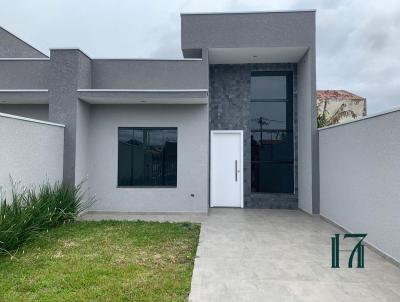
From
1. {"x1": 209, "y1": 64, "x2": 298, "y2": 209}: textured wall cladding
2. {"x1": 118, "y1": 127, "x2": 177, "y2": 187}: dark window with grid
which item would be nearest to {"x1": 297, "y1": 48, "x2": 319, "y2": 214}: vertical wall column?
{"x1": 209, "y1": 64, "x2": 298, "y2": 209}: textured wall cladding

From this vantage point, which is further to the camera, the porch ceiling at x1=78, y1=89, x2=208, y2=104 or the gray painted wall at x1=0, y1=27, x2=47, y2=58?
the gray painted wall at x1=0, y1=27, x2=47, y2=58

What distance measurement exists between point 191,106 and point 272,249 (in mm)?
5119

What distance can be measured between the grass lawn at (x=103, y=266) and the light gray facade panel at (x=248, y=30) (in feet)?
19.0

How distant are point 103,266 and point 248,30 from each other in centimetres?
784

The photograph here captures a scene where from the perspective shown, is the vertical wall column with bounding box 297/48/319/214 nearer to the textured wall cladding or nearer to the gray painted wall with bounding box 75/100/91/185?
the textured wall cladding

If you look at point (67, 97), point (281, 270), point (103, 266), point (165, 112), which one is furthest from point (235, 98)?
point (103, 266)

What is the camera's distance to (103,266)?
188 inches

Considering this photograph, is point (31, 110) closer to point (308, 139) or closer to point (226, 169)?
point (226, 169)

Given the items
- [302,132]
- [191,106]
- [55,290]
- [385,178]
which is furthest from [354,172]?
[55,290]

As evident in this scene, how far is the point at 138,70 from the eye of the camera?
9.66 metres

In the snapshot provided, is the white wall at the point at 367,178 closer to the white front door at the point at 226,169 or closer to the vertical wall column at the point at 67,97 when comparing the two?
the white front door at the point at 226,169

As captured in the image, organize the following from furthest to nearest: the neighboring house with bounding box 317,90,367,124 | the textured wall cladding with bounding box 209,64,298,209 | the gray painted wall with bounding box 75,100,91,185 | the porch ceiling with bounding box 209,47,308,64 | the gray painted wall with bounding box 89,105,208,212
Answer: the neighboring house with bounding box 317,90,367,124 < the textured wall cladding with bounding box 209,64,298,209 < the porch ceiling with bounding box 209,47,308,64 < the gray painted wall with bounding box 89,105,208,212 < the gray painted wall with bounding box 75,100,91,185

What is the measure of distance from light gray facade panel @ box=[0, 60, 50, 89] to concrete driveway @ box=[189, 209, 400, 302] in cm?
654

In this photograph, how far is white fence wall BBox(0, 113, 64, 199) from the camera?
20.4ft
